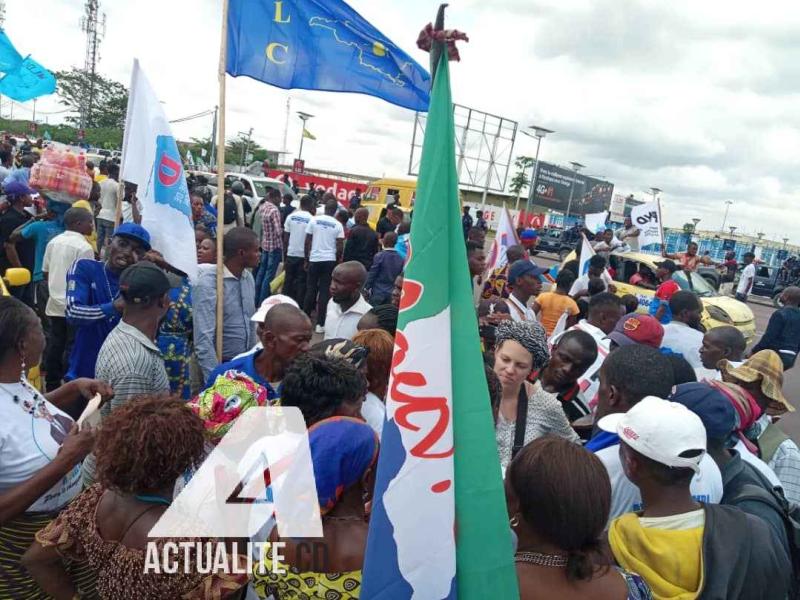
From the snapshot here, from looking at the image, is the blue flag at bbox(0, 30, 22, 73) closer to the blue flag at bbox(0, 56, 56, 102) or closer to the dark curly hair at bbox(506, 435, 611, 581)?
the blue flag at bbox(0, 56, 56, 102)

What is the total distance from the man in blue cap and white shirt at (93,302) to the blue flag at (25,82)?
36.8 ft

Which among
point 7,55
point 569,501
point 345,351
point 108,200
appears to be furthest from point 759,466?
point 7,55

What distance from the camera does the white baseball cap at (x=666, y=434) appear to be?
73.7 inches

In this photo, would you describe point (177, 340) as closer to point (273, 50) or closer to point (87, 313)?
point (87, 313)

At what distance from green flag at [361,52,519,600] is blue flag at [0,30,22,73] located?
1343cm

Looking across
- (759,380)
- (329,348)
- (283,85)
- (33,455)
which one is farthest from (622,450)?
(283,85)

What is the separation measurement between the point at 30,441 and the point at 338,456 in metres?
1.18

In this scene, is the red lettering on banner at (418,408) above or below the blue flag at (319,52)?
below

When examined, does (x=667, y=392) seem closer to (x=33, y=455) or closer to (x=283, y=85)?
(x=33, y=455)

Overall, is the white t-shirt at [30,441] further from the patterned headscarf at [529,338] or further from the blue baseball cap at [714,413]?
the blue baseball cap at [714,413]

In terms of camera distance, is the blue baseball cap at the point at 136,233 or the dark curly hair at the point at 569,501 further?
the blue baseball cap at the point at 136,233

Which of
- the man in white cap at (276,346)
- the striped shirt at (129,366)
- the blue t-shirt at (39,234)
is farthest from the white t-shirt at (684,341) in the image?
the blue t-shirt at (39,234)

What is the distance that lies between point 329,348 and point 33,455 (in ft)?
3.74

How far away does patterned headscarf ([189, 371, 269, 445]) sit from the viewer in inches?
84.8
